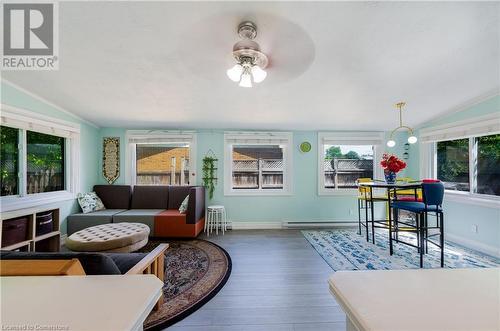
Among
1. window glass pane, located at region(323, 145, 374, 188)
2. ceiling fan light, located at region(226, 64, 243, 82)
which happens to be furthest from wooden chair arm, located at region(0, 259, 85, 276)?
window glass pane, located at region(323, 145, 374, 188)

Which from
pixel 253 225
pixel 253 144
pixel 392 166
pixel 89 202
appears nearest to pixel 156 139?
pixel 89 202

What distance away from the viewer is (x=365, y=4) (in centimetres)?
171

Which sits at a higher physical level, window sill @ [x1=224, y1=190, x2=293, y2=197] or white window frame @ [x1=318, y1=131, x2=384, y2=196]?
white window frame @ [x1=318, y1=131, x2=384, y2=196]

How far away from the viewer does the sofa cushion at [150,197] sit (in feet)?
13.4

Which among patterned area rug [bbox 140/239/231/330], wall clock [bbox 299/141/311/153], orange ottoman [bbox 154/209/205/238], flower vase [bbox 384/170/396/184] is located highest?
wall clock [bbox 299/141/311/153]

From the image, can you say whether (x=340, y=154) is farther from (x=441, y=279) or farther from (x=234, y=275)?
(x=441, y=279)

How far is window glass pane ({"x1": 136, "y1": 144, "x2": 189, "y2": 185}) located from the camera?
446 cm

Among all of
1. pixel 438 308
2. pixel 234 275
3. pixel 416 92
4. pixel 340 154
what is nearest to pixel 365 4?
A: pixel 416 92

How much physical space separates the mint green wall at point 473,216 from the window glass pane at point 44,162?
637 cm

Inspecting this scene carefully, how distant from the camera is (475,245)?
3162 mm

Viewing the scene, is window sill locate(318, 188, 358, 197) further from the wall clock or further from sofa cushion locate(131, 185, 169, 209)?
sofa cushion locate(131, 185, 169, 209)

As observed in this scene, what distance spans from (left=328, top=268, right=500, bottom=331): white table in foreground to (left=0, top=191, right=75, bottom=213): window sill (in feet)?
12.3

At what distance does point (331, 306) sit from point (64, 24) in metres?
3.40

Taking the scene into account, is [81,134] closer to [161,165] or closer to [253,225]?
[161,165]
